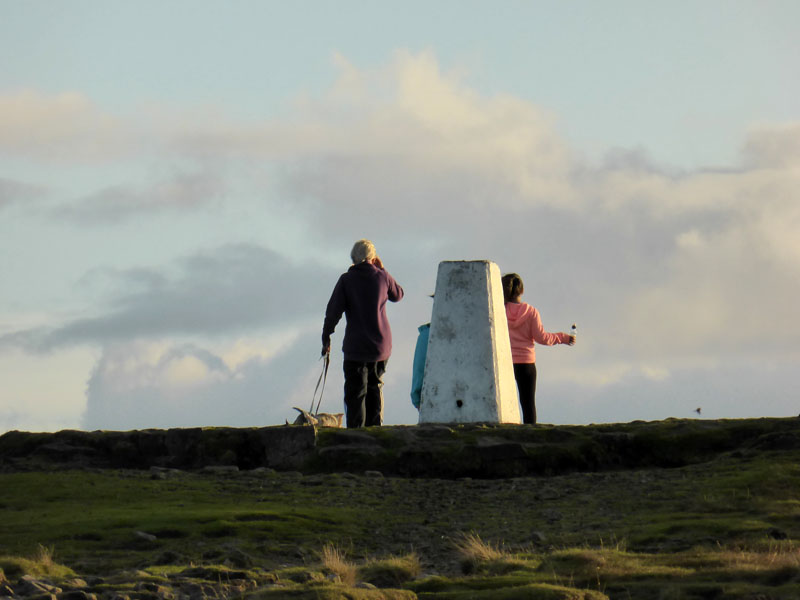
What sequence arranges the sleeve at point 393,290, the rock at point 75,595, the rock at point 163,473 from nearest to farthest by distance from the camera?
the rock at point 75,595 < the rock at point 163,473 < the sleeve at point 393,290

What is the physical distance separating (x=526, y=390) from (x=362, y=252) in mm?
2928

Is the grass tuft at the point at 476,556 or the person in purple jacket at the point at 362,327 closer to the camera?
the grass tuft at the point at 476,556

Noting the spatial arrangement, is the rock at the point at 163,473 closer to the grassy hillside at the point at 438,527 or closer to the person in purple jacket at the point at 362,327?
the grassy hillside at the point at 438,527

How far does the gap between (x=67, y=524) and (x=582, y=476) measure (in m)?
5.83

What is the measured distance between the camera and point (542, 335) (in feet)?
52.5

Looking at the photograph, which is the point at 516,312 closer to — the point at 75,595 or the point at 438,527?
the point at 438,527

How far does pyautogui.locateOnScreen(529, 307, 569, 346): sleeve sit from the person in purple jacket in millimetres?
1965

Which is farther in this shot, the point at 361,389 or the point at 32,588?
the point at 361,389

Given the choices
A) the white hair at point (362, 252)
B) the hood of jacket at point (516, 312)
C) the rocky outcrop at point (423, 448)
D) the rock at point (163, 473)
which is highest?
the white hair at point (362, 252)

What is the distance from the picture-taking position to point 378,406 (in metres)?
15.7

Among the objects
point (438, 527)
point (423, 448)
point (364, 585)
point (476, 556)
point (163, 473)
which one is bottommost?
point (364, 585)

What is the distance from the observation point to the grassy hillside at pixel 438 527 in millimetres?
8156

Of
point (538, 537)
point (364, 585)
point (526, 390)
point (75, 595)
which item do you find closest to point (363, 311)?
point (526, 390)

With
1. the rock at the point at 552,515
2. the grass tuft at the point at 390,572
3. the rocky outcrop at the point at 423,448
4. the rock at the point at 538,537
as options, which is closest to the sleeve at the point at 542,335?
the rocky outcrop at the point at 423,448
